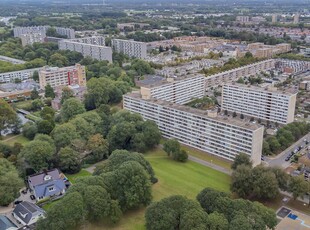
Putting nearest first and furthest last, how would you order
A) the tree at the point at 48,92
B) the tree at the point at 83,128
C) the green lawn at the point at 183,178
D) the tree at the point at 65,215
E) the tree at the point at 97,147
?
the tree at the point at 65,215, the green lawn at the point at 183,178, the tree at the point at 97,147, the tree at the point at 83,128, the tree at the point at 48,92

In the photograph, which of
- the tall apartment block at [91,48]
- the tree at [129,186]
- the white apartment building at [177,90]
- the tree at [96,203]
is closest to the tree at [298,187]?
the tree at [129,186]

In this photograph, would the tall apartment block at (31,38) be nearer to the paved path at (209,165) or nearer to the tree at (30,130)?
the tree at (30,130)

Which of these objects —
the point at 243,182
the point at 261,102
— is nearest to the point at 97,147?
the point at 243,182

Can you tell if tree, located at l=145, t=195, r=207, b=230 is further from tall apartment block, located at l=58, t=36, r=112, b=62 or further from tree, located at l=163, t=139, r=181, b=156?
tall apartment block, located at l=58, t=36, r=112, b=62

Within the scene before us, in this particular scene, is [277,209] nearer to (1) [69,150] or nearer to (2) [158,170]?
(2) [158,170]

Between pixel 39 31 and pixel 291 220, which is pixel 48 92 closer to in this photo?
pixel 291 220

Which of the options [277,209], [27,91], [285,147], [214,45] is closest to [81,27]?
[214,45]

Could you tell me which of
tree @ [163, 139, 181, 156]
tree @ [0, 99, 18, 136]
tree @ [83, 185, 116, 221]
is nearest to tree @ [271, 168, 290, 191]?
tree @ [163, 139, 181, 156]

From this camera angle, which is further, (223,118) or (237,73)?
(237,73)
